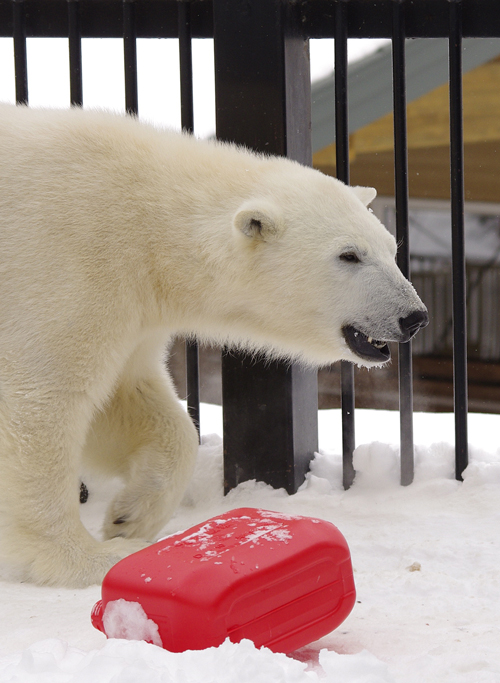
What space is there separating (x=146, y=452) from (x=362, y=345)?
81 centimetres

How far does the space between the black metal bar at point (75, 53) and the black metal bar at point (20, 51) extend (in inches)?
8.0

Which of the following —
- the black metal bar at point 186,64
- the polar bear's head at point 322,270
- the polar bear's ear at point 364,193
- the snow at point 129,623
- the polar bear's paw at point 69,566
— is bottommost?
the polar bear's paw at point 69,566

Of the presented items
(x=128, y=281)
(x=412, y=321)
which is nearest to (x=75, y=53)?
(x=128, y=281)

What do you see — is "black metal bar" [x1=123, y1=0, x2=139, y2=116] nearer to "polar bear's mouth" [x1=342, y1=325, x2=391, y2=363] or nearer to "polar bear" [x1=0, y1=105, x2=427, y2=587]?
"polar bear" [x1=0, y1=105, x2=427, y2=587]

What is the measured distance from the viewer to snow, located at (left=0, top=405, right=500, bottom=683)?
126 cm

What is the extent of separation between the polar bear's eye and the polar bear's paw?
107cm

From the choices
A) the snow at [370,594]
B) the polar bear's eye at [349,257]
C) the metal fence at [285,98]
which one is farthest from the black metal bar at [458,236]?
the polar bear's eye at [349,257]

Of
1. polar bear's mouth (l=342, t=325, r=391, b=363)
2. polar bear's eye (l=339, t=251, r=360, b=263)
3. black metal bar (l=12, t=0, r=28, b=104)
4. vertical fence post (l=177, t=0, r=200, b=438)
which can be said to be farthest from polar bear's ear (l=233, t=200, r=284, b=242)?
black metal bar (l=12, t=0, r=28, b=104)

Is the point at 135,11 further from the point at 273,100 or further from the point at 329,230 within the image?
the point at 329,230

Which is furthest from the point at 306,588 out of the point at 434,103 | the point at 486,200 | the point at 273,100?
the point at 486,200

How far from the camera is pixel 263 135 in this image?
9.26ft

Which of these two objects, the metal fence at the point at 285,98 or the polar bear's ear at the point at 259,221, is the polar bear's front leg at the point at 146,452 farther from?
the polar bear's ear at the point at 259,221

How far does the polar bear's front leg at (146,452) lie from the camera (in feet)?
8.11

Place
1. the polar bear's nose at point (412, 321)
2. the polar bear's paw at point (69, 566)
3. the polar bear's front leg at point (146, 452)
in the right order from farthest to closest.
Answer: the polar bear's front leg at point (146, 452) < the polar bear's nose at point (412, 321) < the polar bear's paw at point (69, 566)
